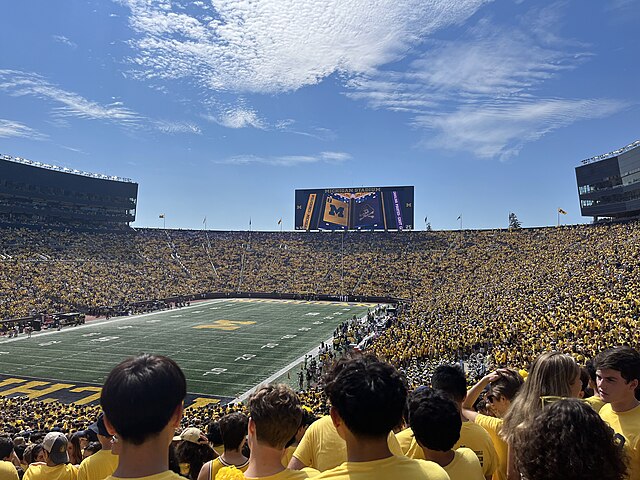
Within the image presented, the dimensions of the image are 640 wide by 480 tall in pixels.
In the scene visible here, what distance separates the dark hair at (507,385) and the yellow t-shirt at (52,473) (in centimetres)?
352

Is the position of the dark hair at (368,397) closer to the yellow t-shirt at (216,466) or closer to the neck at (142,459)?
the neck at (142,459)

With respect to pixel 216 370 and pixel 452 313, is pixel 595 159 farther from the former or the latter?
pixel 216 370

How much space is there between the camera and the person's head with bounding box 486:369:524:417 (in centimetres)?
378

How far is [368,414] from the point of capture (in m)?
2.19

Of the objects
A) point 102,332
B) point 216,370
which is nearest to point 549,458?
point 216,370

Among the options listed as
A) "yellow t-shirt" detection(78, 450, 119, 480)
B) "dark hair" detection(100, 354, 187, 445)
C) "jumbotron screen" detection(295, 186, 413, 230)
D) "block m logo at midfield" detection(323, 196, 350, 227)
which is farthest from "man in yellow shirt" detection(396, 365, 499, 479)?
"block m logo at midfield" detection(323, 196, 350, 227)

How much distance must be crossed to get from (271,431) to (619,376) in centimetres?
256

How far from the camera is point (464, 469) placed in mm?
2729

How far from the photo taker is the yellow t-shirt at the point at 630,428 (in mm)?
2984

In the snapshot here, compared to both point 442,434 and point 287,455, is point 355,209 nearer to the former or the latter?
point 287,455

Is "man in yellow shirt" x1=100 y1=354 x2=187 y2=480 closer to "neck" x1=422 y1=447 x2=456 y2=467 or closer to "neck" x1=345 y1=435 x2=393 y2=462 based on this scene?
"neck" x1=345 y1=435 x2=393 y2=462

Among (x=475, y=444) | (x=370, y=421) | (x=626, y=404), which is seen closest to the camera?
(x=370, y=421)

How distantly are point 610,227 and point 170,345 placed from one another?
4047 cm

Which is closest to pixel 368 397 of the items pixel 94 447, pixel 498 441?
pixel 498 441
